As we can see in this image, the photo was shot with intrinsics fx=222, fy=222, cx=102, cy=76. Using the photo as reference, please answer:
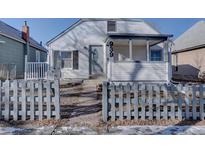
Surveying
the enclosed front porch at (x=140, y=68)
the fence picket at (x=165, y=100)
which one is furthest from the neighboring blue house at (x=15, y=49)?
the fence picket at (x=165, y=100)

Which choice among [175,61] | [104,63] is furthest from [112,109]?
[175,61]

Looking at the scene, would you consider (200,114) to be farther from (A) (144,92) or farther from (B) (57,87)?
(B) (57,87)

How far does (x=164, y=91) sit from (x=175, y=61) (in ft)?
68.1

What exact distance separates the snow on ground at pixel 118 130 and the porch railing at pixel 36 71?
30.3ft

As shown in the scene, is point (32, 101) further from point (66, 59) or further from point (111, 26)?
point (111, 26)

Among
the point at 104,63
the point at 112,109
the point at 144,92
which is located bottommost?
the point at 112,109

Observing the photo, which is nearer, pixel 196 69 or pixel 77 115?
pixel 77 115

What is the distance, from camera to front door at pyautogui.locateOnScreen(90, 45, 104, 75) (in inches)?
652

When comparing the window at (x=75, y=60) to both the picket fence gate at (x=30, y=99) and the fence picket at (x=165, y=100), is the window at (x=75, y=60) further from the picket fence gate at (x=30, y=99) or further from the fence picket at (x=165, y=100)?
the fence picket at (x=165, y=100)

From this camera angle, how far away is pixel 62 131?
15.8 feet

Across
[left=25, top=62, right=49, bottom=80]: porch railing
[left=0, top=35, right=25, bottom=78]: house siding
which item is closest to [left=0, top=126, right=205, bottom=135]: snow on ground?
[left=25, top=62, right=49, bottom=80]: porch railing

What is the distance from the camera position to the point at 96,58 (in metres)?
16.5

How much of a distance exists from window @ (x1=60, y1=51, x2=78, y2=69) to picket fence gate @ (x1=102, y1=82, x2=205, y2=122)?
37.5 ft

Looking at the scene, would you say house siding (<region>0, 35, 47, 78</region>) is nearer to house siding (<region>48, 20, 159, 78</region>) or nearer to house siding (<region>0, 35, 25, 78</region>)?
house siding (<region>0, 35, 25, 78</region>)
